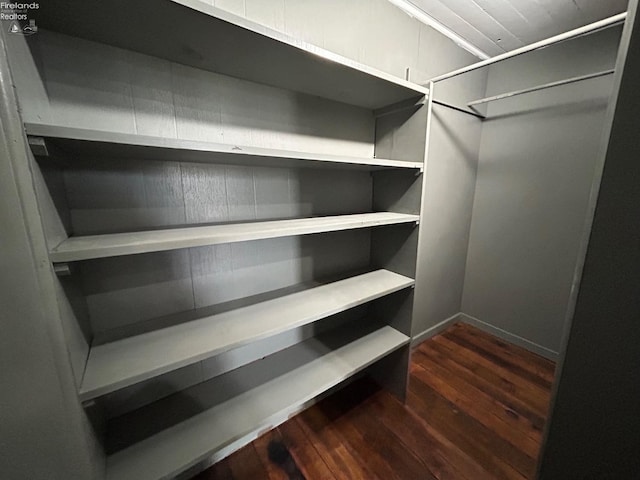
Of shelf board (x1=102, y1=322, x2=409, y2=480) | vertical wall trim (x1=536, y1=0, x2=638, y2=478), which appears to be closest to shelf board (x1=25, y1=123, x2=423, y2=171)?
vertical wall trim (x1=536, y1=0, x2=638, y2=478)

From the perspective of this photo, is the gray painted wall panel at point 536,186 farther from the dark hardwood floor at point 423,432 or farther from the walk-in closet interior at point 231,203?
the dark hardwood floor at point 423,432

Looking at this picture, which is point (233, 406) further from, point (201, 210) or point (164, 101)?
point (164, 101)

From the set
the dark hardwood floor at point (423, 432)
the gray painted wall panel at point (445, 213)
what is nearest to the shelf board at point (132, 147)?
the gray painted wall panel at point (445, 213)

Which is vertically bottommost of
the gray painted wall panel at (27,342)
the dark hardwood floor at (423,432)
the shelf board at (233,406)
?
the dark hardwood floor at (423,432)

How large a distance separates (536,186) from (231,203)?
7.15 ft

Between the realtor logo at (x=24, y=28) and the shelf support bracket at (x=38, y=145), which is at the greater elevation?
the realtor logo at (x=24, y=28)

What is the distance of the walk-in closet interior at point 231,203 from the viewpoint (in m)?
0.56

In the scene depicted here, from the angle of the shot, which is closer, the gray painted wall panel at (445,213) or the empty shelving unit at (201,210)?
the empty shelving unit at (201,210)

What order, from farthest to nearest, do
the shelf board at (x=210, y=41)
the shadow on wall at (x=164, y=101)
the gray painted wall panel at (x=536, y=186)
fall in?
the gray painted wall panel at (x=536, y=186) → the shadow on wall at (x=164, y=101) → the shelf board at (x=210, y=41)

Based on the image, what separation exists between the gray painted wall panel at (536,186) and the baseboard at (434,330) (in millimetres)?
224

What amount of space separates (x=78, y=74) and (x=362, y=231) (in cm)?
139

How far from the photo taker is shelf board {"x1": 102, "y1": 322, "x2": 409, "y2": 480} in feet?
2.74

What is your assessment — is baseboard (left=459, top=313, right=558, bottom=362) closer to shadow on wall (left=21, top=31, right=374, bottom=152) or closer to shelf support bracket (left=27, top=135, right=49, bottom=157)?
shadow on wall (left=21, top=31, right=374, bottom=152)

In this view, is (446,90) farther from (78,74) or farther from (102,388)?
(102,388)
